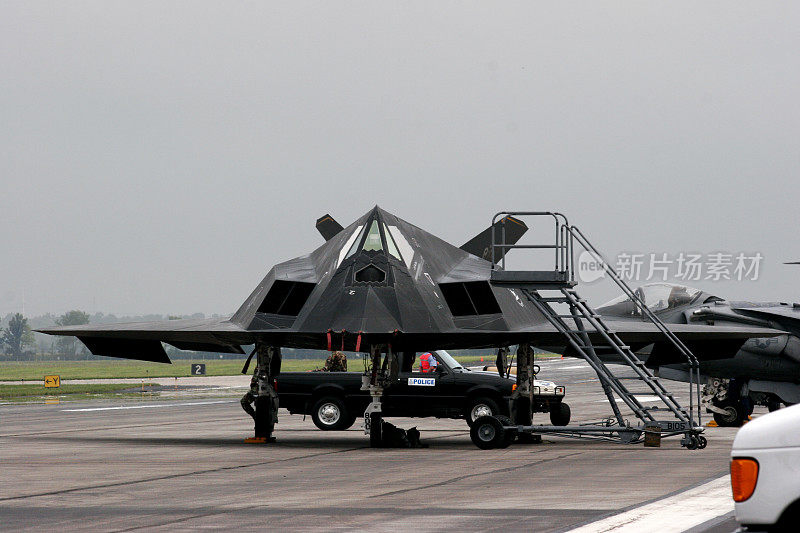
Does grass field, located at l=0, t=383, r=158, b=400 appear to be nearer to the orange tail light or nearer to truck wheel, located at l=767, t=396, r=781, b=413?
truck wheel, located at l=767, t=396, r=781, b=413

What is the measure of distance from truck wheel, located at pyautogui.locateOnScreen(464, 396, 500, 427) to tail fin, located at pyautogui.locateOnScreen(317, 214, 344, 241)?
16.1 ft

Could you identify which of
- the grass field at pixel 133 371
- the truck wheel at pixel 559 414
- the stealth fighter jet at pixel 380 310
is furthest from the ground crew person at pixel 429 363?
the grass field at pixel 133 371

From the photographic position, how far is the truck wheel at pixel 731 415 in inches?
1048

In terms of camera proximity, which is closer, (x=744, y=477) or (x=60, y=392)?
(x=744, y=477)

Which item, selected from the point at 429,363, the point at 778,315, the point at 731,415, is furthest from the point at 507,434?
the point at 778,315

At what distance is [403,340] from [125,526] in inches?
393

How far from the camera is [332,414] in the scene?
1009 inches

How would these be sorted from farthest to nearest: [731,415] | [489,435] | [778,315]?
1. [731,415]
2. [778,315]
3. [489,435]

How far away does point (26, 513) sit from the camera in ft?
37.1

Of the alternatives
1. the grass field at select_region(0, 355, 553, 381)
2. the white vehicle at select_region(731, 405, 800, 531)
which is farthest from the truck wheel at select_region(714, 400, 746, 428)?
the grass field at select_region(0, 355, 553, 381)

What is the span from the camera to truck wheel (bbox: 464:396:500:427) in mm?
24375

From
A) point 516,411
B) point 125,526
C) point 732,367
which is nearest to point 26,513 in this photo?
point 125,526

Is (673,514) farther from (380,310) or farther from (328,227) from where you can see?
(328,227)

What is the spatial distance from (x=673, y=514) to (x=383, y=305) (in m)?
9.23
